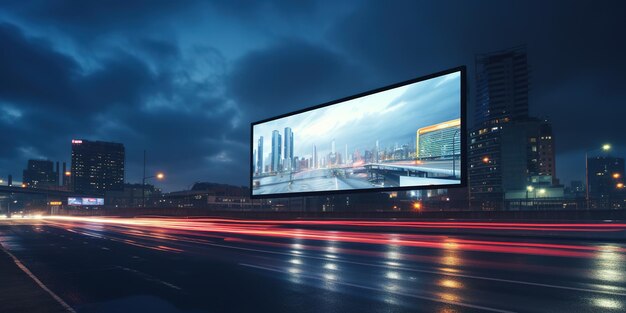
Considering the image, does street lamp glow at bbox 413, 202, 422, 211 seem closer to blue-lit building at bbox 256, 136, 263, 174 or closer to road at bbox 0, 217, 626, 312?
blue-lit building at bbox 256, 136, 263, 174

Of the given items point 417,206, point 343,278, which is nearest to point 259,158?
point 417,206

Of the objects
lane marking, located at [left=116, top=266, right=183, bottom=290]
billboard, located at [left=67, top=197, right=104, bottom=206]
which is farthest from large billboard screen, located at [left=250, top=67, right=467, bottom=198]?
billboard, located at [left=67, top=197, right=104, bottom=206]

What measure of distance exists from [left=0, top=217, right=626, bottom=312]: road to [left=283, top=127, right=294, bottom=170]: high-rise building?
17.9m

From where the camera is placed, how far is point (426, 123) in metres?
28.0

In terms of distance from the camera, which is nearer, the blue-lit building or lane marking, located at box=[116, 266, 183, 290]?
lane marking, located at box=[116, 266, 183, 290]

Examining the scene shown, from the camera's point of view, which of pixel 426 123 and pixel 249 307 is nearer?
pixel 249 307

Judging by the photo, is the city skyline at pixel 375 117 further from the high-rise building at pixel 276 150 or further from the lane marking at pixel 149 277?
the lane marking at pixel 149 277

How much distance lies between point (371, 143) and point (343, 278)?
20312mm

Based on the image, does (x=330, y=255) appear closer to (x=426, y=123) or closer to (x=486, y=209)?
(x=426, y=123)

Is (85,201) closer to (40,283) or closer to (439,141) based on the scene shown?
(439,141)

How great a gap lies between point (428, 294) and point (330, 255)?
26.6 ft

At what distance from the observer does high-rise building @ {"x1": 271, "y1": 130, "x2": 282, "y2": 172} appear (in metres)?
39.1

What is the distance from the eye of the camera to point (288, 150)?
38219 millimetres

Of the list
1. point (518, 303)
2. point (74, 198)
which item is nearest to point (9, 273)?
point (518, 303)
